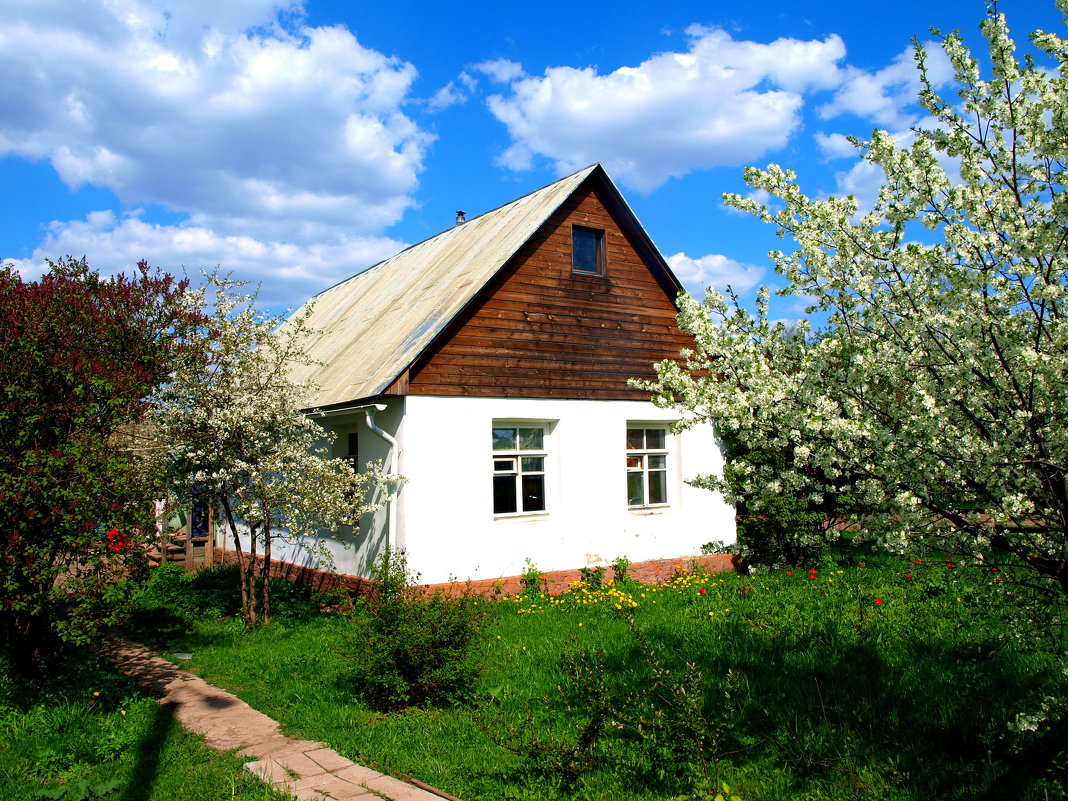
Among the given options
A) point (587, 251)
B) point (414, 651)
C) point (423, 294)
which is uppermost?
point (587, 251)

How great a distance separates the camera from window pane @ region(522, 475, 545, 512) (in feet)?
41.6

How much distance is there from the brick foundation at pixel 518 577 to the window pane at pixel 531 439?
6.68ft

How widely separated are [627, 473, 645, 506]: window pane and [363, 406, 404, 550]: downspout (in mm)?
4594

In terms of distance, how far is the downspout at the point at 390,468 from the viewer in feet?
37.2

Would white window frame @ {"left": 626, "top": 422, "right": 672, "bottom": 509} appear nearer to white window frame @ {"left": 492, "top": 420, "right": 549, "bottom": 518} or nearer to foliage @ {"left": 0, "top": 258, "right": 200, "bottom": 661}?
white window frame @ {"left": 492, "top": 420, "right": 549, "bottom": 518}

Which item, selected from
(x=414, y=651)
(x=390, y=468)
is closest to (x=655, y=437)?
(x=390, y=468)

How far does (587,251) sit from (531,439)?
3.65 meters

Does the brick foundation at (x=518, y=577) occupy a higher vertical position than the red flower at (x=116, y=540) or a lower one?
lower

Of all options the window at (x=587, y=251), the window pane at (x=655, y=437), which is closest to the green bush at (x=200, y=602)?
the window pane at (x=655, y=437)

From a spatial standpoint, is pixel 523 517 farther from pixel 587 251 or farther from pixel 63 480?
pixel 63 480

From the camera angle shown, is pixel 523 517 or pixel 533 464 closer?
pixel 523 517

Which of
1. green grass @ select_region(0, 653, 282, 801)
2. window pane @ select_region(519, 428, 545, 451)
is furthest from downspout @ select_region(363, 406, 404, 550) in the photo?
green grass @ select_region(0, 653, 282, 801)

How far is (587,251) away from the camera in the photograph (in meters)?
14.0

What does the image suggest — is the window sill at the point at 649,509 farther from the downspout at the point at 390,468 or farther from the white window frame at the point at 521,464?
the downspout at the point at 390,468
